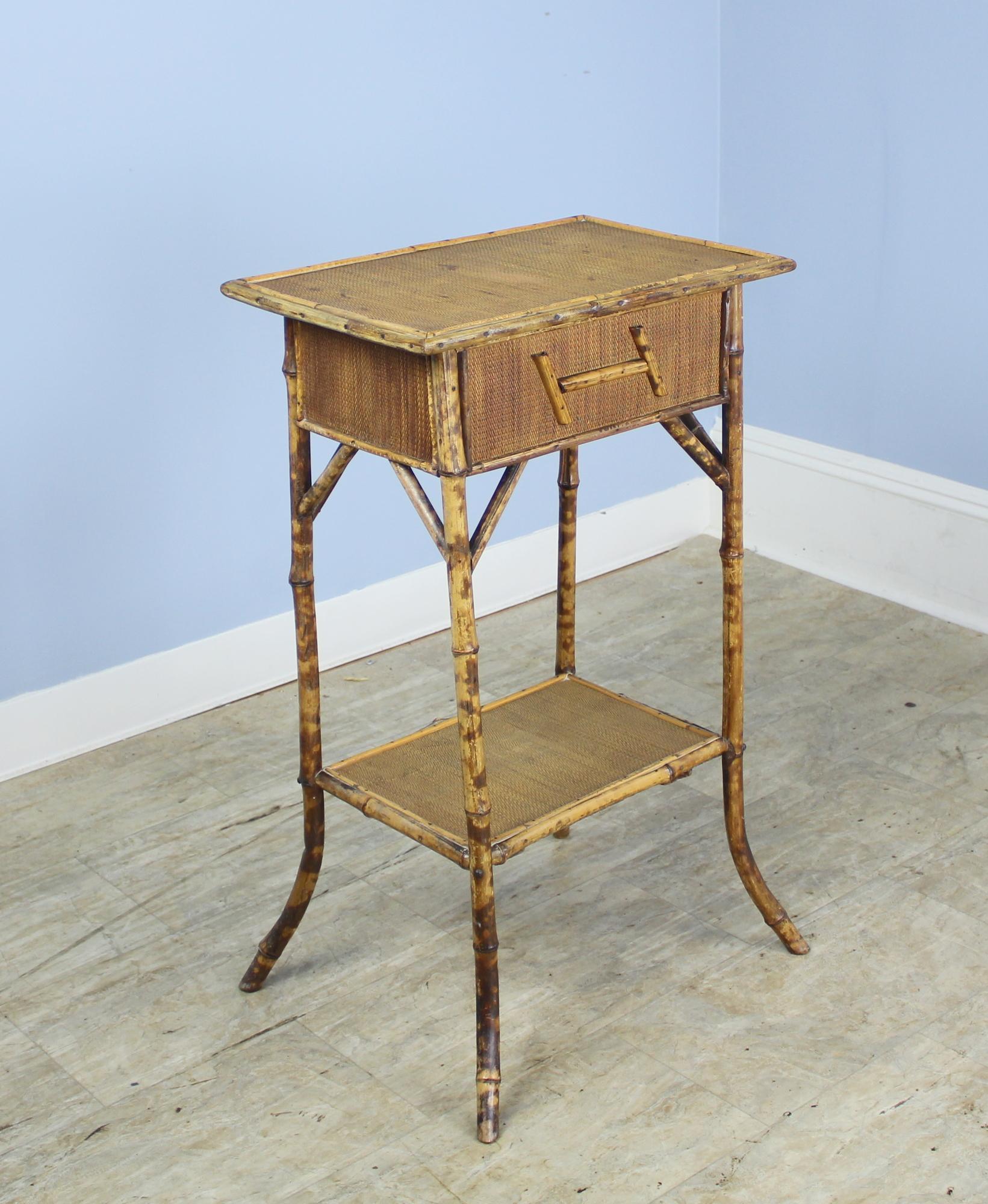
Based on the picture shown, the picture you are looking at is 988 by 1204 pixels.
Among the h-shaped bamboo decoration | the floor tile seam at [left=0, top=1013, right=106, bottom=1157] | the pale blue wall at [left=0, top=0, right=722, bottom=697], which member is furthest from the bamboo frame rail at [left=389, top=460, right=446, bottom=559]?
the pale blue wall at [left=0, top=0, right=722, bottom=697]

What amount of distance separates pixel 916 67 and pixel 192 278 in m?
1.55

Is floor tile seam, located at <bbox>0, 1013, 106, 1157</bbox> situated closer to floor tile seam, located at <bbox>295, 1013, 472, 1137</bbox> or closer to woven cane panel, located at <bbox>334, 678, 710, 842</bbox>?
floor tile seam, located at <bbox>295, 1013, 472, 1137</bbox>

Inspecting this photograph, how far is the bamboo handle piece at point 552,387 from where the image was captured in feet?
5.78

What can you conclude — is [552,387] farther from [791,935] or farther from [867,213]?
[867,213]

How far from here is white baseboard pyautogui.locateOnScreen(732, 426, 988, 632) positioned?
328cm

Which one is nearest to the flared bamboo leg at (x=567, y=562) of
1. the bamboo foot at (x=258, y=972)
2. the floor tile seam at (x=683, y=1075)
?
the floor tile seam at (x=683, y=1075)

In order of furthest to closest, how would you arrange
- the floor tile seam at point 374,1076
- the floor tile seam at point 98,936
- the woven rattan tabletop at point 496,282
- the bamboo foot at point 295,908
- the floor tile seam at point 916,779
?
the floor tile seam at point 916,779, the floor tile seam at point 98,936, the bamboo foot at point 295,908, the floor tile seam at point 374,1076, the woven rattan tabletop at point 496,282

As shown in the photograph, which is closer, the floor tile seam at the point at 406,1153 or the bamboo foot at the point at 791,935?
the floor tile seam at the point at 406,1153

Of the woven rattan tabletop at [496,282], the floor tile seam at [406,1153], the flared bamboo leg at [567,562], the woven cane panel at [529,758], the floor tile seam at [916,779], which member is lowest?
the floor tile seam at [406,1153]

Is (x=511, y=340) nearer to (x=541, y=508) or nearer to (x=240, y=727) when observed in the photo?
(x=240, y=727)

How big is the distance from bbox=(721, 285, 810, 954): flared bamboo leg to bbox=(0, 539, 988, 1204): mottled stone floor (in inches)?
3.1

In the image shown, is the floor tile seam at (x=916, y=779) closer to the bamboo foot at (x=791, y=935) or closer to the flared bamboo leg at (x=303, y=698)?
the bamboo foot at (x=791, y=935)

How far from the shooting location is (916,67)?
10.2ft

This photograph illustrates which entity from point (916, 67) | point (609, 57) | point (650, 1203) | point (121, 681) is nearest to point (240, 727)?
point (121, 681)
